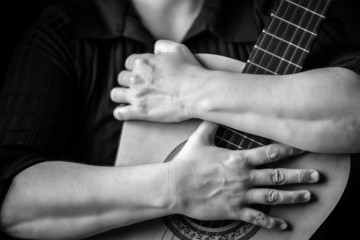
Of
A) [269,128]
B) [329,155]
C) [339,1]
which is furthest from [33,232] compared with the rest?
[339,1]

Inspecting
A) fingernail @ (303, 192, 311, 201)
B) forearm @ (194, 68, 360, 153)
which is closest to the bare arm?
forearm @ (194, 68, 360, 153)

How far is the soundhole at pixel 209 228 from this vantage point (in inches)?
46.2

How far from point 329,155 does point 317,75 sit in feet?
0.61

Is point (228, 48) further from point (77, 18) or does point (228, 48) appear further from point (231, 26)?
point (77, 18)

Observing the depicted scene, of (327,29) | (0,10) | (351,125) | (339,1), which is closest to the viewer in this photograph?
(351,125)

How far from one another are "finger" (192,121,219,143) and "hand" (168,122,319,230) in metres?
0.02

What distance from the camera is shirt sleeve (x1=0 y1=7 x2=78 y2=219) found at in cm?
123

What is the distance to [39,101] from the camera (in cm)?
129

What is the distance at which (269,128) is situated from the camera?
3.75 ft

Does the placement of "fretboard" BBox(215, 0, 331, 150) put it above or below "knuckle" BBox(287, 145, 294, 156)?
above

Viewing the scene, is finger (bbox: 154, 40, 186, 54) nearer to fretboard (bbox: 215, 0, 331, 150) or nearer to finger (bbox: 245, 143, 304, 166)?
fretboard (bbox: 215, 0, 331, 150)

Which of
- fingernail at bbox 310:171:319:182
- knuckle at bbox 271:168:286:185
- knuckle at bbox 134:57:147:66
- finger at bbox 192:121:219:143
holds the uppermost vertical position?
knuckle at bbox 134:57:147:66

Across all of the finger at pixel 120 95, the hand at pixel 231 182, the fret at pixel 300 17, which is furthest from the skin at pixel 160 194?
the fret at pixel 300 17

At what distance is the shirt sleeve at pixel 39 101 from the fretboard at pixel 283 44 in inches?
16.5
